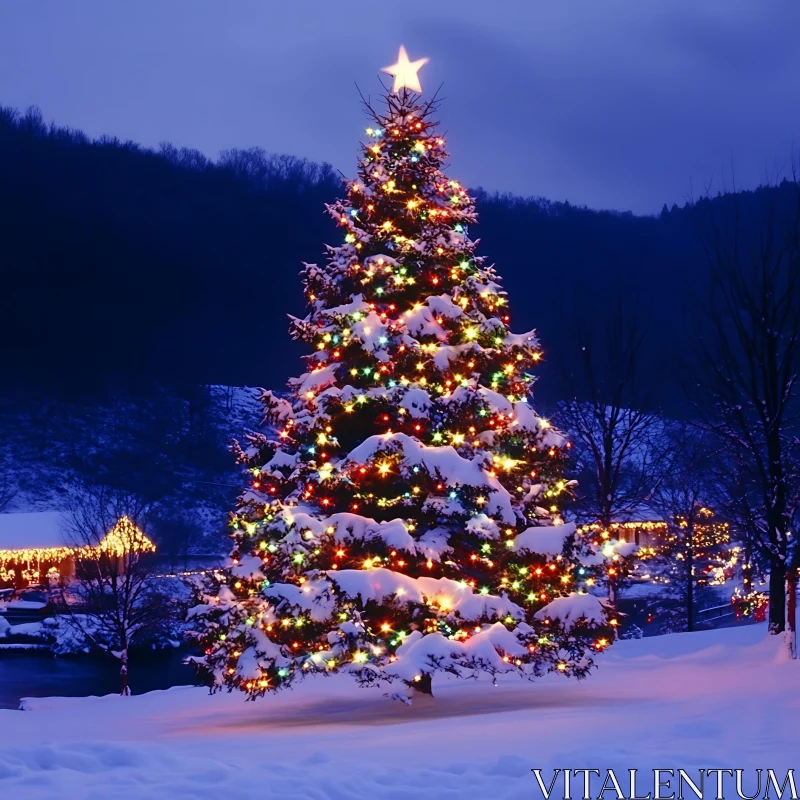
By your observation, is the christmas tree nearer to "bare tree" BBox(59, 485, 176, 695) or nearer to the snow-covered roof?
"bare tree" BBox(59, 485, 176, 695)

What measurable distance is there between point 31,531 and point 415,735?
183 ft

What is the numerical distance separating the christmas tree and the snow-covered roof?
156 feet

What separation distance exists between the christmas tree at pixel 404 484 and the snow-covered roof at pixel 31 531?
4747cm

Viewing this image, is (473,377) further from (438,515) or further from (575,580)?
(575,580)

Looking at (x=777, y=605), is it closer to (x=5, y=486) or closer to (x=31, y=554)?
(x=31, y=554)

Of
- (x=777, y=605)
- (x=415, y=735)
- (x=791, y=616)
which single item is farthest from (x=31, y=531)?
(x=415, y=735)

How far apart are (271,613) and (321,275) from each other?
5258mm

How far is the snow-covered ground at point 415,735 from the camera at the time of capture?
22.8 feet

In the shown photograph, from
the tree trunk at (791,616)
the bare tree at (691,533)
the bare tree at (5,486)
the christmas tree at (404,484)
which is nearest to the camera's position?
the christmas tree at (404,484)

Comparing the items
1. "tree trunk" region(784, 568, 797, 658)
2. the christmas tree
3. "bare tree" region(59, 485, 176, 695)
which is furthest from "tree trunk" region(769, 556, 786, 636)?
"bare tree" region(59, 485, 176, 695)

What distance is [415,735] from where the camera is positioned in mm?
10266

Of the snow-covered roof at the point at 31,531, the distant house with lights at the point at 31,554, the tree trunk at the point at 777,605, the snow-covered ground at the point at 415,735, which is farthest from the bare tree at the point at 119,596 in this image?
the snow-covered roof at the point at 31,531

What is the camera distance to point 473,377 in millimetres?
14211

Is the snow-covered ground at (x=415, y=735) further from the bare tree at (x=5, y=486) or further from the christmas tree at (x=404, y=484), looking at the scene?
the bare tree at (x=5, y=486)
